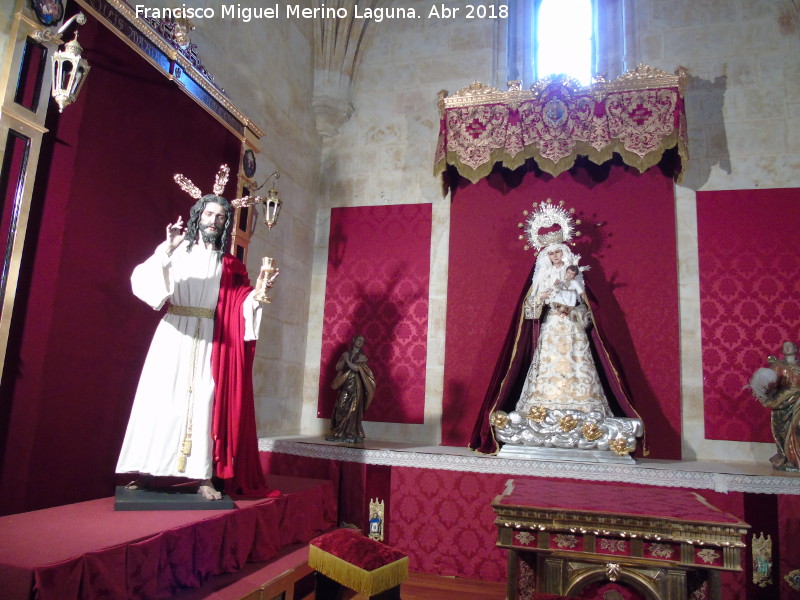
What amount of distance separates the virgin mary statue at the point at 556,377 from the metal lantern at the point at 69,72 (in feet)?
13.4

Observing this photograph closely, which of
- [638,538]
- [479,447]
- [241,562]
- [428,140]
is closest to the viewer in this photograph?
[638,538]

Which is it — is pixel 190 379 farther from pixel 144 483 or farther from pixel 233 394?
pixel 144 483

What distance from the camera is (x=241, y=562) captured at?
11.7ft

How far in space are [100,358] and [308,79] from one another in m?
4.89

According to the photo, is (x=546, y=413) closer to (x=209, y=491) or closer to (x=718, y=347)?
(x=718, y=347)

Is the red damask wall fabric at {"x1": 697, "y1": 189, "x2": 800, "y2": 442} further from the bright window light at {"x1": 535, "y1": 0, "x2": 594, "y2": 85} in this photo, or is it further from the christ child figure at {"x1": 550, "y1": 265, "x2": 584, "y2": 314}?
the bright window light at {"x1": 535, "y1": 0, "x2": 594, "y2": 85}

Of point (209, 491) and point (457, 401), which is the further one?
point (457, 401)

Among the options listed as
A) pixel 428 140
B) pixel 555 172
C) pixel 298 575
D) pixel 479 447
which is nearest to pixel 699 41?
pixel 555 172

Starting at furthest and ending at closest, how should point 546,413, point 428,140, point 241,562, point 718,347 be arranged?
point 428,140 → point 718,347 → point 546,413 → point 241,562

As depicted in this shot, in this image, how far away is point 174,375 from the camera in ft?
11.9

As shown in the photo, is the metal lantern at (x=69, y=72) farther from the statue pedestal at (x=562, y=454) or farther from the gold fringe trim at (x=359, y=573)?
the statue pedestal at (x=562, y=454)

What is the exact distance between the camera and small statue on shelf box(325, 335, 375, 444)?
6.18 m

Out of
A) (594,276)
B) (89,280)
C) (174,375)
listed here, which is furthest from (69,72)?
(594,276)

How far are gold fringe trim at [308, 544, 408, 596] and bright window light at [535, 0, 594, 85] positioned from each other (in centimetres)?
658
